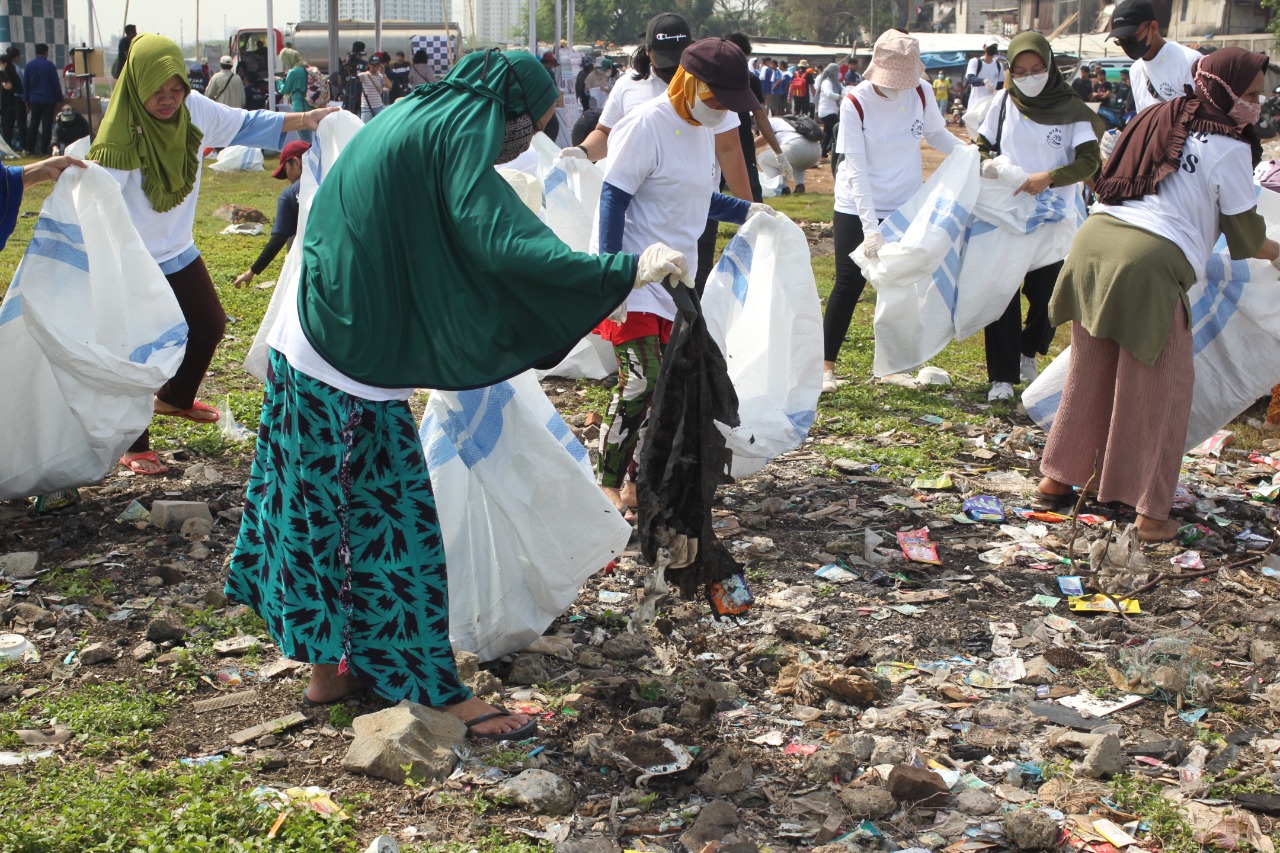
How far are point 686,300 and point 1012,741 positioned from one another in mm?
1382

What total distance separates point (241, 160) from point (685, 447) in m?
14.3

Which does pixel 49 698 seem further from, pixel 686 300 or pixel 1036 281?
pixel 1036 281

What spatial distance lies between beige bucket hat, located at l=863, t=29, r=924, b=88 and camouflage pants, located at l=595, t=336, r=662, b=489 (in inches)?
102

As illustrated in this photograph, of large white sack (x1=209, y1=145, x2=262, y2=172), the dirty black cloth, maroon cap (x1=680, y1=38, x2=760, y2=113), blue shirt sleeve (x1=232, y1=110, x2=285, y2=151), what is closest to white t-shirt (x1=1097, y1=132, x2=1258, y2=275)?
maroon cap (x1=680, y1=38, x2=760, y2=113)

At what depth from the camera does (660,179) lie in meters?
4.34

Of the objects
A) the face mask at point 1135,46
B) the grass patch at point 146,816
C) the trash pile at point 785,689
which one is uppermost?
the face mask at point 1135,46

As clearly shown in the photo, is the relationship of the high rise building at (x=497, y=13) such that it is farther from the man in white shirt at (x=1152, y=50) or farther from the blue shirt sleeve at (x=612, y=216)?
the blue shirt sleeve at (x=612, y=216)

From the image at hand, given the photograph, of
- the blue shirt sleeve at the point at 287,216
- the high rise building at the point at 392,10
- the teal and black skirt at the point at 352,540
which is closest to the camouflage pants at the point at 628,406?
the teal and black skirt at the point at 352,540

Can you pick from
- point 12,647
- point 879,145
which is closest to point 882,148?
point 879,145

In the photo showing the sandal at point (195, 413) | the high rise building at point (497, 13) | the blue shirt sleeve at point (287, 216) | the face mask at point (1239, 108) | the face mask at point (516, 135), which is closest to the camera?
the face mask at point (516, 135)

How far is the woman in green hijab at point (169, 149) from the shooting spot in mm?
4684

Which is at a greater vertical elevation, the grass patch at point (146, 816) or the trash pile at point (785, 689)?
the grass patch at point (146, 816)

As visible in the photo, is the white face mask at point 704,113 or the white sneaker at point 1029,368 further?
the white sneaker at point 1029,368

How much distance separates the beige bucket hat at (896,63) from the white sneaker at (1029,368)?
1.63m
